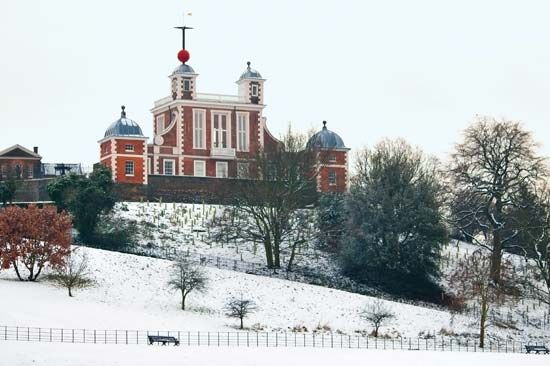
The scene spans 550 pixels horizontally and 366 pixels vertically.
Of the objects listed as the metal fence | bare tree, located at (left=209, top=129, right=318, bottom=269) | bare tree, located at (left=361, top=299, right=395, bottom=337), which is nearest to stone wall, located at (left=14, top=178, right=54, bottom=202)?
bare tree, located at (left=209, top=129, right=318, bottom=269)

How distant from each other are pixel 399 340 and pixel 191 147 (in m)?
38.3

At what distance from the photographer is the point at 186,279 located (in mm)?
88250

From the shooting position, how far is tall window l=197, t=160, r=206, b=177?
4710 inches

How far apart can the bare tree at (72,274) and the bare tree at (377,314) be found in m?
15.7

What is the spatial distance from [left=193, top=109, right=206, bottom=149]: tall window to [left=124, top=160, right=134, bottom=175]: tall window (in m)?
7.49

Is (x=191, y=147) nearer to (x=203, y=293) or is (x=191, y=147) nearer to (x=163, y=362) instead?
Answer: (x=203, y=293)

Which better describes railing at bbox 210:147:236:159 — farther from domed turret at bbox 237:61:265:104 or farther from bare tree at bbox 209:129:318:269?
bare tree at bbox 209:129:318:269

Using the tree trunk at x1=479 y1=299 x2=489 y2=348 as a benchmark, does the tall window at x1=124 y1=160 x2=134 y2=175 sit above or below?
above

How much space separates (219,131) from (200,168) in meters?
3.45

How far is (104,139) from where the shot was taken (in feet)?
379

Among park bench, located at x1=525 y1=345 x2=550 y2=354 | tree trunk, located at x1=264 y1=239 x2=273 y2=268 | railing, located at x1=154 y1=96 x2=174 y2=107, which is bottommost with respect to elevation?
park bench, located at x1=525 y1=345 x2=550 y2=354

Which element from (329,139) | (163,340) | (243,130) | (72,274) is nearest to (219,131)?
(243,130)

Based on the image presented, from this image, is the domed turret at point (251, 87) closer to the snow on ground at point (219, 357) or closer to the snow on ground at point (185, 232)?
the snow on ground at point (185, 232)

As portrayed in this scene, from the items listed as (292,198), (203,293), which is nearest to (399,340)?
(203,293)
